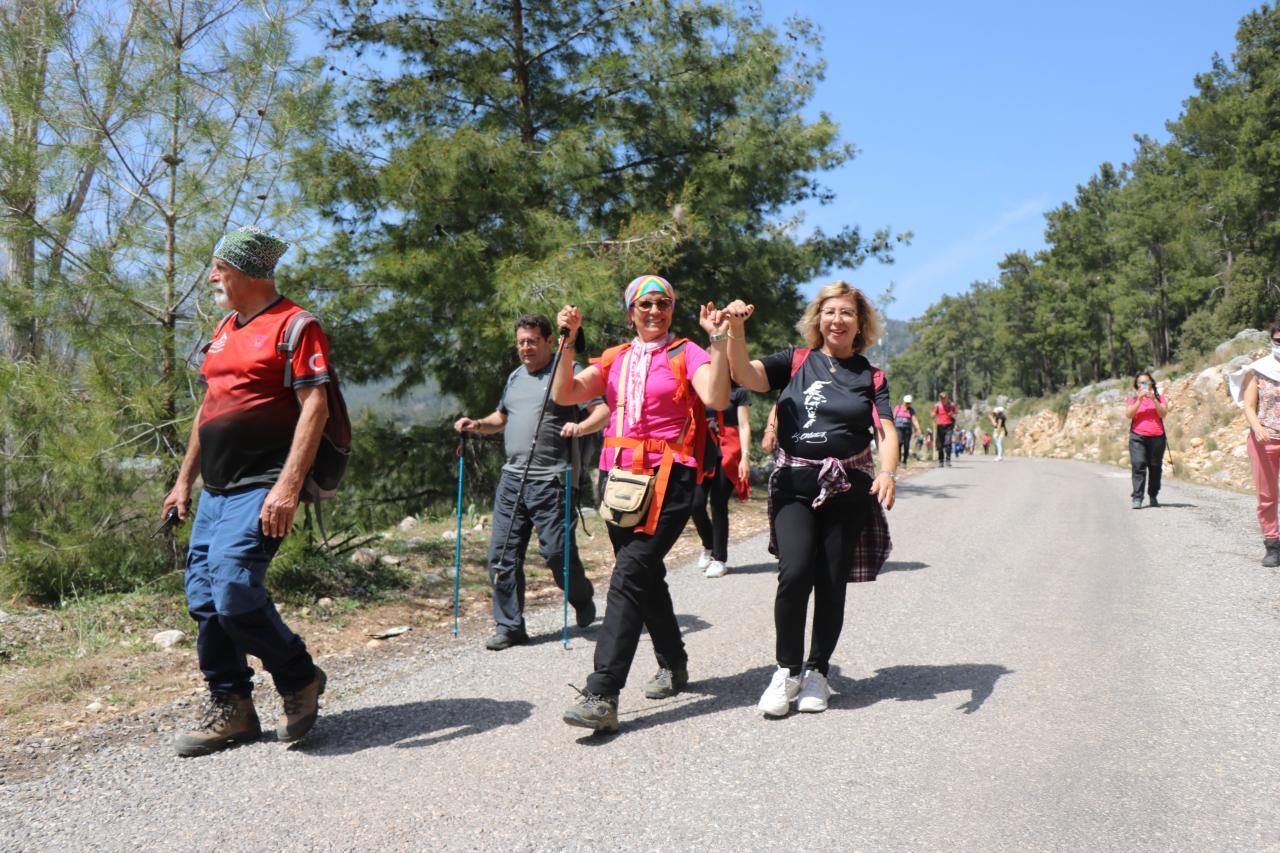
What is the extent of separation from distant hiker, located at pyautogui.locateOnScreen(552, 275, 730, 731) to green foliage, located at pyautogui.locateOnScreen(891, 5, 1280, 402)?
141 ft

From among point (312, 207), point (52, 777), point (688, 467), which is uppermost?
Result: point (312, 207)

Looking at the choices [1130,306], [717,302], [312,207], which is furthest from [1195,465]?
[1130,306]

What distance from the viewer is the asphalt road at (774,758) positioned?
119 inches

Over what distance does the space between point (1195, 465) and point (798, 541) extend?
68.6 ft

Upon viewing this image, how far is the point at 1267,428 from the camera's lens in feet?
25.1

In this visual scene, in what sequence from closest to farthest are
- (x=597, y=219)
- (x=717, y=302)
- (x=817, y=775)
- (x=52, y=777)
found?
1. (x=817, y=775)
2. (x=52, y=777)
3. (x=597, y=219)
4. (x=717, y=302)

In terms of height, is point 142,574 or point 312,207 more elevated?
point 312,207

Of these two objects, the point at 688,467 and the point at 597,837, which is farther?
the point at 688,467

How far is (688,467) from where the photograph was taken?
4.16m

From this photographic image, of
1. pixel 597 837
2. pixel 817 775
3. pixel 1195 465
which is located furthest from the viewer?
pixel 1195 465

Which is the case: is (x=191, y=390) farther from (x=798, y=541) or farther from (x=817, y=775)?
(x=817, y=775)

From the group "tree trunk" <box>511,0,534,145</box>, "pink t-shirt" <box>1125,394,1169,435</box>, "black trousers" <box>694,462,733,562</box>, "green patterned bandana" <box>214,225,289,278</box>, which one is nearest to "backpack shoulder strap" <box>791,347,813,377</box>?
"green patterned bandana" <box>214,225,289,278</box>

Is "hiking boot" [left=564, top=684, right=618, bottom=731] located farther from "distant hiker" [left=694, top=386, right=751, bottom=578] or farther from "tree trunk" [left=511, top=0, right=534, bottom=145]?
"tree trunk" [left=511, top=0, right=534, bottom=145]

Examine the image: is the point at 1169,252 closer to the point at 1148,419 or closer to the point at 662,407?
the point at 1148,419
